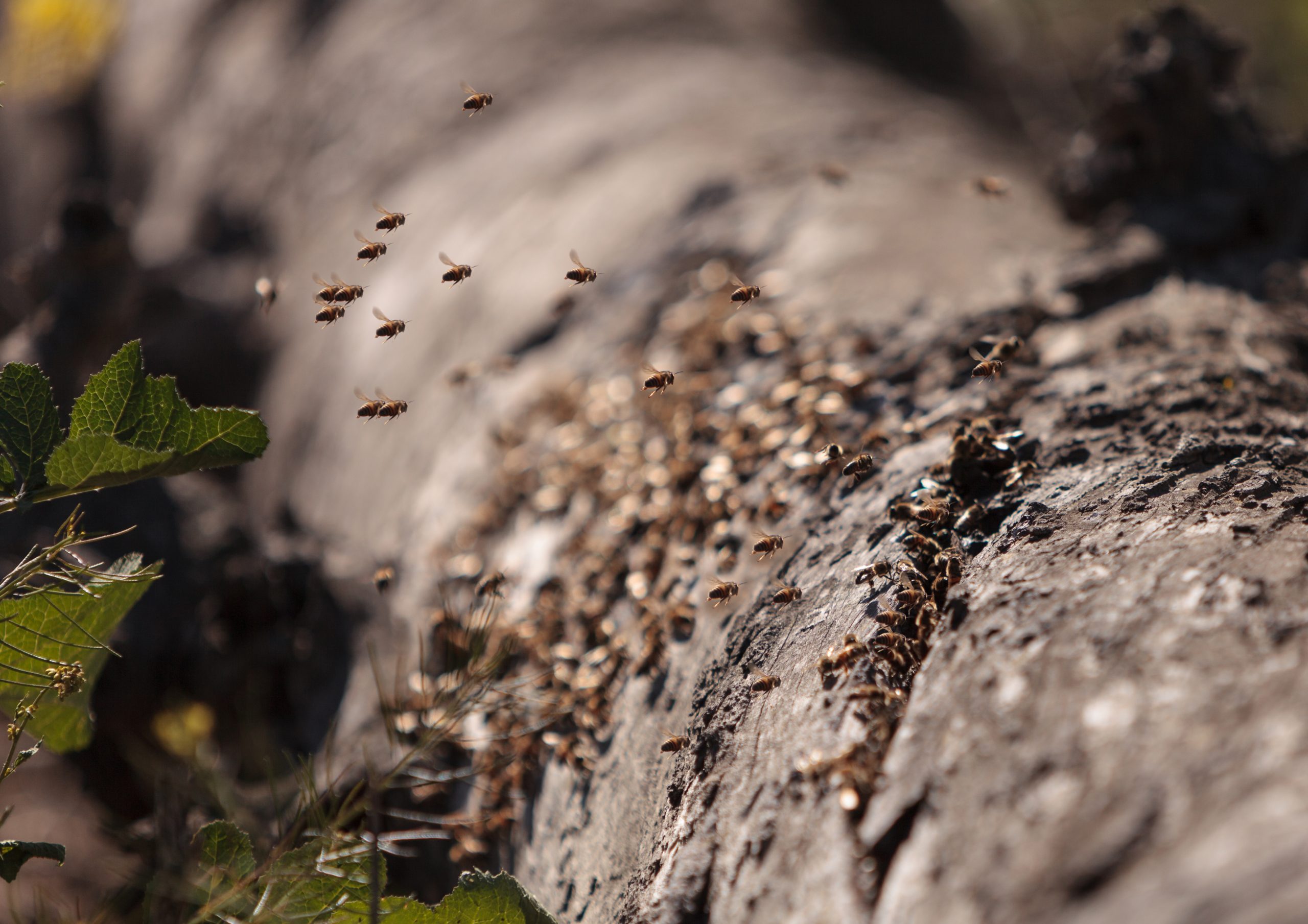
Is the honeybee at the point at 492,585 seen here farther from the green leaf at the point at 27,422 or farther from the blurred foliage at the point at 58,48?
the blurred foliage at the point at 58,48

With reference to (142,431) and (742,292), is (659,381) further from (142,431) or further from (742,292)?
(142,431)

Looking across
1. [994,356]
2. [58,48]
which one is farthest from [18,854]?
[58,48]

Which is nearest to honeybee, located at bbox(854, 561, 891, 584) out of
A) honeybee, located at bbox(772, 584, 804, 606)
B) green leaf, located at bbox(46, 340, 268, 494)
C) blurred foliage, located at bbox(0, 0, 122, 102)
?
honeybee, located at bbox(772, 584, 804, 606)

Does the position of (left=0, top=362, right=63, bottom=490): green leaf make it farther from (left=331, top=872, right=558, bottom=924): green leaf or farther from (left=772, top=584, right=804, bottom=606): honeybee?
(left=772, top=584, right=804, bottom=606): honeybee

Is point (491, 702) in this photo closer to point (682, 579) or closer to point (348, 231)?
point (682, 579)

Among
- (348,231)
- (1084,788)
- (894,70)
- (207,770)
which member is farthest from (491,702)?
(894,70)

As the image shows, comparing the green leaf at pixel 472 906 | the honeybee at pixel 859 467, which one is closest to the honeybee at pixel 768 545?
the honeybee at pixel 859 467
